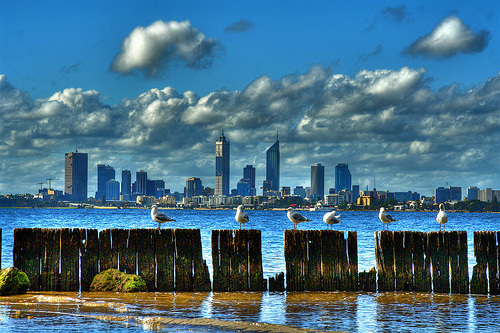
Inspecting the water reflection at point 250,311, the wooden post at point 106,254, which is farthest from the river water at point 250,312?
the wooden post at point 106,254

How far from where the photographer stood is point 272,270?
21812mm

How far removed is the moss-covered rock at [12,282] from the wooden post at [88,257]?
1.32m

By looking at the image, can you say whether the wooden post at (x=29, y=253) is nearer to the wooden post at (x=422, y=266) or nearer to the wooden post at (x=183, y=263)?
the wooden post at (x=183, y=263)

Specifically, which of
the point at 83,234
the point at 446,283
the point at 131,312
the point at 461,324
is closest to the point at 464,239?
the point at 446,283

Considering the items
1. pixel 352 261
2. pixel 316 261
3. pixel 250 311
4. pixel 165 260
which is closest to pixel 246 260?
pixel 316 261

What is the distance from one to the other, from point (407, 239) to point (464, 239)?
4.75 ft

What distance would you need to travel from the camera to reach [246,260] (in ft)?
45.8

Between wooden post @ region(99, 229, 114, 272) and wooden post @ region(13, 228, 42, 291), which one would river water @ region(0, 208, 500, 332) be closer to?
wooden post @ region(13, 228, 42, 291)

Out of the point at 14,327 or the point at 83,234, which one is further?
the point at 83,234

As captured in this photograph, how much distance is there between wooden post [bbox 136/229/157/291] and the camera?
13766 millimetres

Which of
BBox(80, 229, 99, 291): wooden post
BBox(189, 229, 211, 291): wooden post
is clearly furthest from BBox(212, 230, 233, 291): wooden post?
BBox(80, 229, 99, 291): wooden post

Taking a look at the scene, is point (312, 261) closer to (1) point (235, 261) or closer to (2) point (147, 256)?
(1) point (235, 261)

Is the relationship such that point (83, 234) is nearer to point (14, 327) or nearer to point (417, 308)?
point (14, 327)

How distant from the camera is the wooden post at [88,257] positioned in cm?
1374
